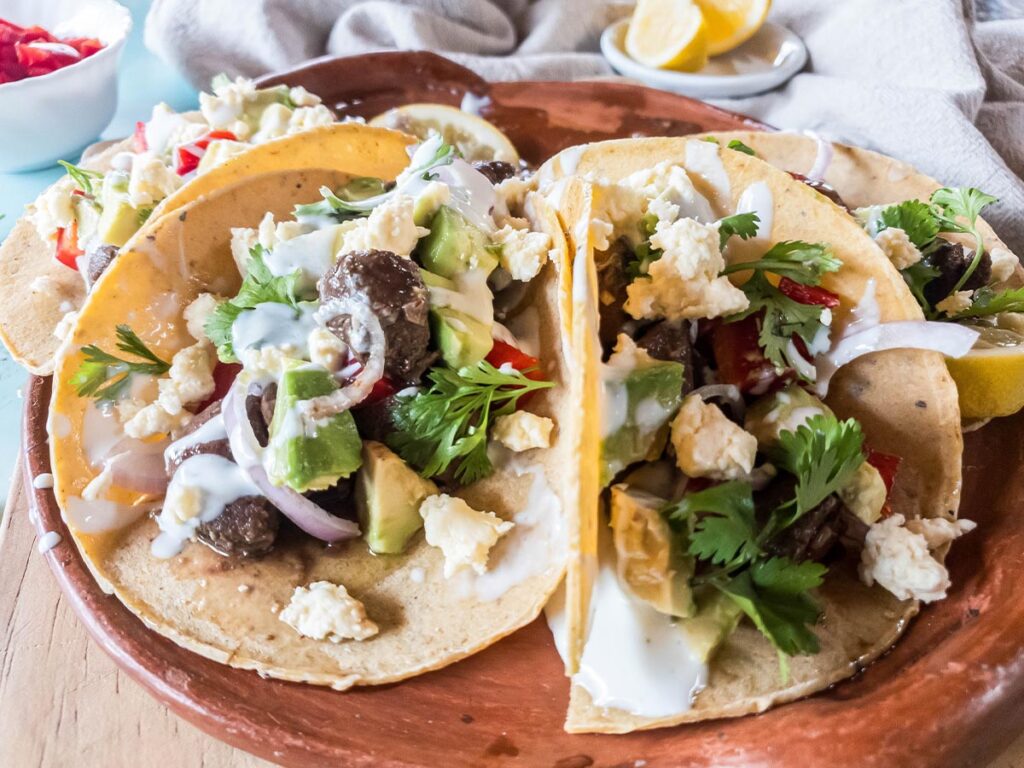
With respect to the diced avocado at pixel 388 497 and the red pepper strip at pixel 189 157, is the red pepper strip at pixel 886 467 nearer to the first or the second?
the diced avocado at pixel 388 497

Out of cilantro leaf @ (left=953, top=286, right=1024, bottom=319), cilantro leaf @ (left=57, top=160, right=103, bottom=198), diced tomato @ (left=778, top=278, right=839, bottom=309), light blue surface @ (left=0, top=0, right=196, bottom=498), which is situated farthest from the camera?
light blue surface @ (left=0, top=0, right=196, bottom=498)

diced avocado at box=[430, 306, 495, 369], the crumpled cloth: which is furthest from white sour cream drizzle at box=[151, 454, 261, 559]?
the crumpled cloth

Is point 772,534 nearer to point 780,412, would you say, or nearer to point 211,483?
point 780,412

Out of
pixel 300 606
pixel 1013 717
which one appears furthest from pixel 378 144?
pixel 1013 717

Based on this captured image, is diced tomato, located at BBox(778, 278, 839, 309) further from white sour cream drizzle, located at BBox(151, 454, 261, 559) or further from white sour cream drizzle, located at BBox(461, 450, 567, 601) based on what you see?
white sour cream drizzle, located at BBox(151, 454, 261, 559)

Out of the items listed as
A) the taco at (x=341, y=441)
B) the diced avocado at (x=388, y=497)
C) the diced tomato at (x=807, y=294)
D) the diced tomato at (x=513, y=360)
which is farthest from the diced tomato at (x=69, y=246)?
the diced tomato at (x=807, y=294)

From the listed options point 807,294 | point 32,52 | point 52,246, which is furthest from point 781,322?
point 32,52
